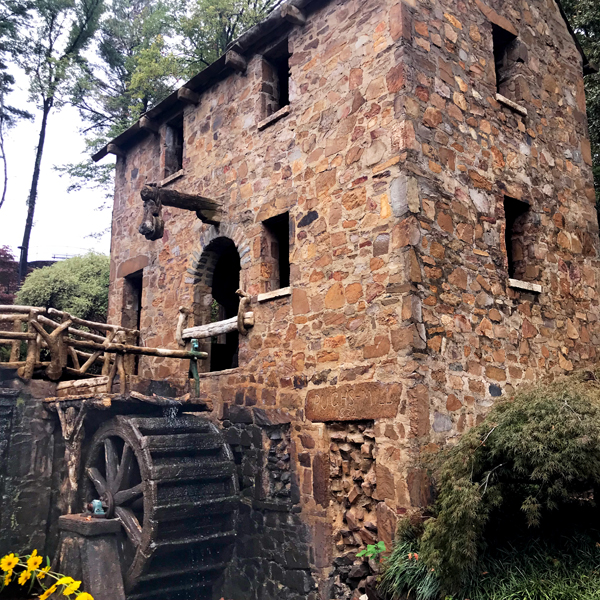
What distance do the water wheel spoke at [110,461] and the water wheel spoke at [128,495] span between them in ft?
0.60

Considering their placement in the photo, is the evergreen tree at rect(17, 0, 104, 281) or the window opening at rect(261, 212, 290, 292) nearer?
the window opening at rect(261, 212, 290, 292)

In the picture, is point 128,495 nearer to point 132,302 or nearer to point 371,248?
point 371,248

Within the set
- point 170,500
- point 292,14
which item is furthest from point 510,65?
point 170,500

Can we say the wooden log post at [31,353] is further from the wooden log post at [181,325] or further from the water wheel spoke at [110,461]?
the wooden log post at [181,325]

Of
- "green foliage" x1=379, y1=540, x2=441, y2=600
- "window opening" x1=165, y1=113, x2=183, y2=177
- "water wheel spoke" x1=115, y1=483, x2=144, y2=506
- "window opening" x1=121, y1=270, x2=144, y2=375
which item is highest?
"window opening" x1=165, y1=113, x2=183, y2=177

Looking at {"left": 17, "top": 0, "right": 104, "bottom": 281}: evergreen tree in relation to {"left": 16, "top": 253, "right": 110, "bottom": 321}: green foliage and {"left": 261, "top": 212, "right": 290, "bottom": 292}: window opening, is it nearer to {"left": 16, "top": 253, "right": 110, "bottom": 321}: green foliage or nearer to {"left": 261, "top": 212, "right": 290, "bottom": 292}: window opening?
{"left": 16, "top": 253, "right": 110, "bottom": 321}: green foliage

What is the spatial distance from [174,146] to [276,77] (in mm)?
2388

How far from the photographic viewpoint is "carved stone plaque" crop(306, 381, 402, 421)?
5.80 m

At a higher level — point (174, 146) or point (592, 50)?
point (592, 50)

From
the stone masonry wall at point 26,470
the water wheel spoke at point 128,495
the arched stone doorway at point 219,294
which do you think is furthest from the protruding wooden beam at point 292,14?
the water wheel spoke at point 128,495

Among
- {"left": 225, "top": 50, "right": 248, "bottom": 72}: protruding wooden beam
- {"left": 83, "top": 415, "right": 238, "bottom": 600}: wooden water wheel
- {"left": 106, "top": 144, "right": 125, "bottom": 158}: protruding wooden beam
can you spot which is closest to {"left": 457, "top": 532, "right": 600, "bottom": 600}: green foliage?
{"left": 83, "top": 415, "right": 238, "bottom": 600}: wooden water wheel

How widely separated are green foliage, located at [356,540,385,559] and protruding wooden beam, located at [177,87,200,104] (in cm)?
670

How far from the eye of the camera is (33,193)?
62.5 ft

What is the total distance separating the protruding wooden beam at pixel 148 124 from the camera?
397 inches
